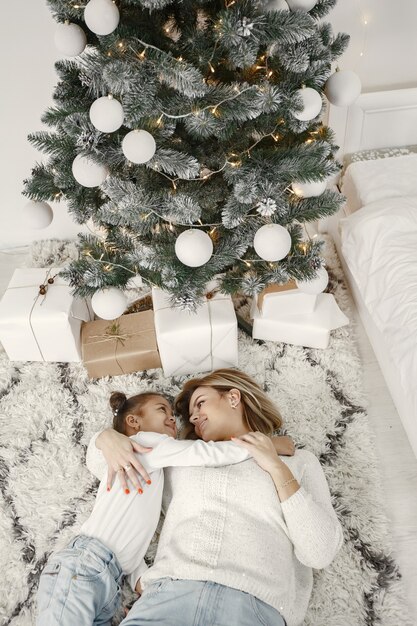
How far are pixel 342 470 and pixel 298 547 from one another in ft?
1.36

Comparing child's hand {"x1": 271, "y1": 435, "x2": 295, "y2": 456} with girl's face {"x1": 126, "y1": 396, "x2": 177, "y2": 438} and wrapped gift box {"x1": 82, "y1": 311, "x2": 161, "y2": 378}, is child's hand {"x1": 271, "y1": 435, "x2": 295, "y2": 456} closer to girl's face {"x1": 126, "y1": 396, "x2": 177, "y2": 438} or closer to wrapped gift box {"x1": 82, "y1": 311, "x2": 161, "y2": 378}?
girl's face {"x1": 126, "y1": 396, "x2": 177, "y2": 438}

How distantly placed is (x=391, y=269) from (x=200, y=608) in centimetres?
124

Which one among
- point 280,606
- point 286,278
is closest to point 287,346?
point 286,278

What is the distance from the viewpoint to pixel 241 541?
131 cm

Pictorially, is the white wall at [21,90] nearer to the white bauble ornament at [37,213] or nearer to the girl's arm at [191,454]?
the white bauble ornament at [37,213]

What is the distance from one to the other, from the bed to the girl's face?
0.76 metres

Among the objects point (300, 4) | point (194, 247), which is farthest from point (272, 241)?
point (300, 4)

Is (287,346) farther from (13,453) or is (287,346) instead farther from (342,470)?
(13,453)

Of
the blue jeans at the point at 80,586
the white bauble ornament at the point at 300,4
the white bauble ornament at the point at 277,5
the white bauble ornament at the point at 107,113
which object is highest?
the white bauble ornament at the point at 300,4

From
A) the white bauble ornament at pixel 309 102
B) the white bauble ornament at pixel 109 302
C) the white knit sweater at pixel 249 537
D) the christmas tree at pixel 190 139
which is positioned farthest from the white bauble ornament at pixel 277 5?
the white knit sweater at pixel 249 537

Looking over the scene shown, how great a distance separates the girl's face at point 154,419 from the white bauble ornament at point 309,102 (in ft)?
3.17

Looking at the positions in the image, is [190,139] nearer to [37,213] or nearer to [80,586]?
[37,213]

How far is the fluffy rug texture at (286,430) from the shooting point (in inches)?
57.3

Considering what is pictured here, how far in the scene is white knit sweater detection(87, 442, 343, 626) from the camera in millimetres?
1284
